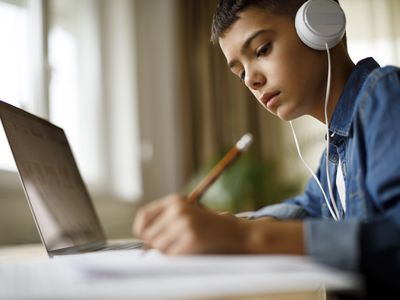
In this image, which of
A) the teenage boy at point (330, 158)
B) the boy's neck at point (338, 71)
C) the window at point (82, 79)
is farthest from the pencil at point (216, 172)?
the window at point (82, 79)

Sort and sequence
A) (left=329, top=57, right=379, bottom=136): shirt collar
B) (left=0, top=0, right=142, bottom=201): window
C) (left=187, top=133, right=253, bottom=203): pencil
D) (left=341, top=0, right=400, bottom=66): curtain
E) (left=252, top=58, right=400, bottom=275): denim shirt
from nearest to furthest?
(left=252, top=58, right=400, bottom=275): denim shirt
(left=187, top=133, right=253, bottom=203): pencil
(left=329, top=57, right=379, bottom=136): shirt collar
(left=0, top=0, right=142, bottom=201): window
(left=341, top=0, right=400, bottom=66): curtain

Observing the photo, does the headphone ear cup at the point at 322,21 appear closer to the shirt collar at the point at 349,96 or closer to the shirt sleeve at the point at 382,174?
the shirt collar at the point at 349,96

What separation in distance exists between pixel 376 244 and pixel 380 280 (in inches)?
1.3

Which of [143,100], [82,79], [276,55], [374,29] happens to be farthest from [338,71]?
[374,29]

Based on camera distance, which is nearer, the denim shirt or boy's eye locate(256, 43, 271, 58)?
the denim shirt

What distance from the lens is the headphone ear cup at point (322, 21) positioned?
798 mm

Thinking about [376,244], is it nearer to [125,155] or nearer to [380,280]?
[380,280]

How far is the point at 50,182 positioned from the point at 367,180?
2.01ft

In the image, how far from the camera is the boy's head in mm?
875

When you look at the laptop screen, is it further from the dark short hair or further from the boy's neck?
the boy's neck

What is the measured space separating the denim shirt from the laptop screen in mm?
505

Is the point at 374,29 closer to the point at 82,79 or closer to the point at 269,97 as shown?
the point at 82,79

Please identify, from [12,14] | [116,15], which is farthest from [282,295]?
[116,15]

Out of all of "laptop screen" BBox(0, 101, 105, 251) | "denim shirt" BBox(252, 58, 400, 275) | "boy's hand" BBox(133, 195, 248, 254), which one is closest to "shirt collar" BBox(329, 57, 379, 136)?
"denim shirt" BBox(252, 58, 400, 275)
